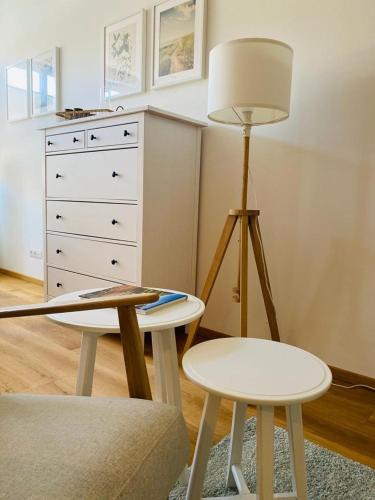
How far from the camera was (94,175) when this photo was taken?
2.18 meters

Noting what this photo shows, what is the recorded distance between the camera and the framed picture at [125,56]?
2.48 metres

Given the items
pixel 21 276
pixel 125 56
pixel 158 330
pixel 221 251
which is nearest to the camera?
pixel 158 330

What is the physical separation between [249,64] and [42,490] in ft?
4.92

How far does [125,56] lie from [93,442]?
8.61 feet

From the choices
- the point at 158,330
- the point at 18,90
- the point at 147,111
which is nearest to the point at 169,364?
the point at 158,330

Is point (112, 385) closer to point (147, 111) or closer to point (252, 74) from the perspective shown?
point (147, 111)

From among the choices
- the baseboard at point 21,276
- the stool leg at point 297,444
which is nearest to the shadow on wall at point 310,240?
the stool leg at point 297,444

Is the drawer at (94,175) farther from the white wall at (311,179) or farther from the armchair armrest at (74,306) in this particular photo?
the armchair armrest at (74,306)

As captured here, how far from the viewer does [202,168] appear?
2.27 metres

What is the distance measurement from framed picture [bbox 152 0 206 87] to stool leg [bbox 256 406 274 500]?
79.1 inches

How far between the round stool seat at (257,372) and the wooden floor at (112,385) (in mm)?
577

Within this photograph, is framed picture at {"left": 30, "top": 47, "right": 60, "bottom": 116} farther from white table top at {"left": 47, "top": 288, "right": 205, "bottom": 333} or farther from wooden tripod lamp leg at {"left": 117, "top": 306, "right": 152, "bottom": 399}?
wooden tripod lamp leg at {"left": 117, "top": 306, "right": 152, "bottom": 399}

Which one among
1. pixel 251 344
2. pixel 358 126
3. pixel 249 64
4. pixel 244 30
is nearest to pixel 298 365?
pixel 251 344

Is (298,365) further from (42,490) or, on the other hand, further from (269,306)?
(269,306)
